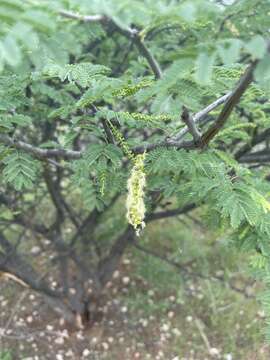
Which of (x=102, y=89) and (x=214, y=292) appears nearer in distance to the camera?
(x=102, y=89)

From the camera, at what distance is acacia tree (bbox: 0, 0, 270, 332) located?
39.9 inches

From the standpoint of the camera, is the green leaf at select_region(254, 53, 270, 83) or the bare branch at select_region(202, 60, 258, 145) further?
the bare branch at select_region(202, 60, 258, 145)

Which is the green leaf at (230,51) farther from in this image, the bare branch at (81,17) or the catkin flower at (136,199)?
the catkin flower at (136,199)

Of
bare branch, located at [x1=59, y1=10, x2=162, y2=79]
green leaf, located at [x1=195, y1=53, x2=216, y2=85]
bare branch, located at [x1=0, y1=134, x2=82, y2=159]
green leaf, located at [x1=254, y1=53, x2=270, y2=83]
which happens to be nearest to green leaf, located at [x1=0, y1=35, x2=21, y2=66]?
bare branch, located at [x1=59, y1=10, x2=162, y2=79]

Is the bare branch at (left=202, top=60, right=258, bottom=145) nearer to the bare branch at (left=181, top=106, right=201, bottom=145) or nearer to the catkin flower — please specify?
the bare branch at (left=181, top=106, right=201, bottom=145)

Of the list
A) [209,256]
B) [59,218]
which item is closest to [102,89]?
[59,218]

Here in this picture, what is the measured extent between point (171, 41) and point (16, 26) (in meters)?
1.76

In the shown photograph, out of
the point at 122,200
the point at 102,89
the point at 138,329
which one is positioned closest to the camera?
the point at 102,89

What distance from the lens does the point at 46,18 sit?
0.95 m

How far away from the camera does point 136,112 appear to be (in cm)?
206

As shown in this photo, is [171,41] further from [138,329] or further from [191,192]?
[138,329]

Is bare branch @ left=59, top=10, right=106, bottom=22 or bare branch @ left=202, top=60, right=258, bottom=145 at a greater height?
bare branch @ left=59, top=10, right=106, bottom=22

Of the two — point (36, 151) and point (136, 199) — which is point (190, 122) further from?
point (36, 151)

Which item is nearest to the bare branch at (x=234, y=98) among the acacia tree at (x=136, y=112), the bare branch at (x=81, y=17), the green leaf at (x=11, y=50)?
the acacia tree at (x=136, y=112)
